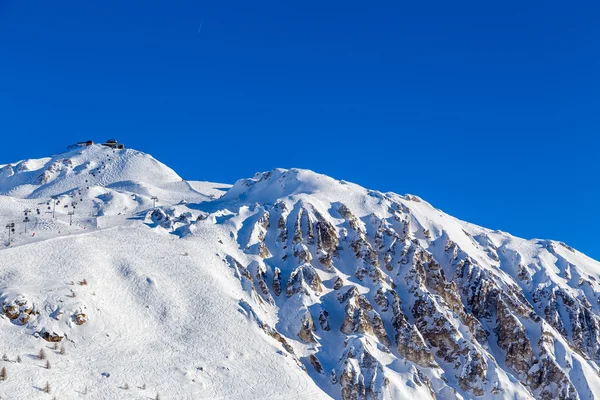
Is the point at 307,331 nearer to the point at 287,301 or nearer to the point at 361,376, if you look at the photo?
the point at 287,301

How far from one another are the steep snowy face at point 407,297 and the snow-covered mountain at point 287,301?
0.32 m

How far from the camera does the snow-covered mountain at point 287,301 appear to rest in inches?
2793

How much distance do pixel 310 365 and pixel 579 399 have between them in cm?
4618

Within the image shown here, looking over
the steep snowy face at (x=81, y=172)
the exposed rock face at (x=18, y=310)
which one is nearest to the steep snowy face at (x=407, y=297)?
the exposed rock face at (x=18, y=310)

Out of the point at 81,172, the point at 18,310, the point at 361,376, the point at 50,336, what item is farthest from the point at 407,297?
the point at 81,172

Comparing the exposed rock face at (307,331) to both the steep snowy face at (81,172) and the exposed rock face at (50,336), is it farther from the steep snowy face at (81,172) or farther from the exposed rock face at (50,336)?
the steep snowy face at (81,172)

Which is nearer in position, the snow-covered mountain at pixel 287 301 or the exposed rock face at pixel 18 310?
the exposed rock face at pixel 18 310

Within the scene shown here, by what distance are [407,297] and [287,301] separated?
22.7 metres

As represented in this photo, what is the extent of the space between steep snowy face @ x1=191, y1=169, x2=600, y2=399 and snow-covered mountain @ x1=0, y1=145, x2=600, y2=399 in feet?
1.03

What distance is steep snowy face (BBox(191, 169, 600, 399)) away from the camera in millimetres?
88312

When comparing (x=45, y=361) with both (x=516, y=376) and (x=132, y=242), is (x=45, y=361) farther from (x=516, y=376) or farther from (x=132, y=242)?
(x=516, y=376)

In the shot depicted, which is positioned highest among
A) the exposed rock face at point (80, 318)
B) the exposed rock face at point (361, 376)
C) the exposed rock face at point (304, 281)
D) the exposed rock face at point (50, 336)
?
the exposed rock face at point (304, 281)

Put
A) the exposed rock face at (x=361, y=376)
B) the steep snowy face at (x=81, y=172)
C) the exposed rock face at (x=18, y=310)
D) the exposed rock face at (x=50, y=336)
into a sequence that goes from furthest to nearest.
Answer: the steep snowy face at (x=81, y=172) → the exposed rock face at (x=361, y=376) → the exposed rock face at (x=18, y=310) → the exposed rock face at (x=50, y=336)

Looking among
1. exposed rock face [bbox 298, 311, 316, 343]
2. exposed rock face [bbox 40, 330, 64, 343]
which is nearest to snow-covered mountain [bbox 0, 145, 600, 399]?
exposed rock face [bbox 40, 330, 64, 343]
